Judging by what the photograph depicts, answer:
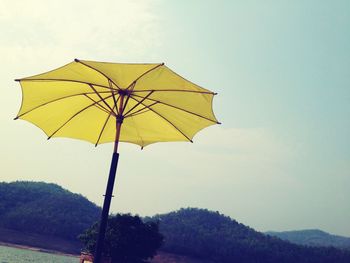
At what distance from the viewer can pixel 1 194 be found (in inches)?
3583

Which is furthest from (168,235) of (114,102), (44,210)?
(114,102)

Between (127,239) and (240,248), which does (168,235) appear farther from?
(127,239)

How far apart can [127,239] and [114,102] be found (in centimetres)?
2188

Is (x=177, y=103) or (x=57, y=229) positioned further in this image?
(x=57, y=229)

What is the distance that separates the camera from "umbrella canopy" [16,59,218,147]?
594cm

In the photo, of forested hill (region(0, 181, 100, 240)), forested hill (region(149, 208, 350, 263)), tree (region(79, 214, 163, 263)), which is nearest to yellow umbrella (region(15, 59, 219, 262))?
tree (region(79, 214, 163, 263))

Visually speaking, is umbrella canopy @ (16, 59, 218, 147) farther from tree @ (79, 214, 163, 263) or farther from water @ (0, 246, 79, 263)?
water @ (0, 246, 79, 263)

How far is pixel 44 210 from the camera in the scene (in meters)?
86.5

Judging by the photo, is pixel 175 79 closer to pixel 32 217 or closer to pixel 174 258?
pixel 174 258

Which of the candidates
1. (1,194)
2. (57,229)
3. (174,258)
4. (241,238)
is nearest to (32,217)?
(57,229)

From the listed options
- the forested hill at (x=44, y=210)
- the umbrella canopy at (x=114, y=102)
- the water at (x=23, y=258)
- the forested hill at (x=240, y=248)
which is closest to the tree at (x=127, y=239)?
the water at (x=23, y=258)

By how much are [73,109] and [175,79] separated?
95.4 inches

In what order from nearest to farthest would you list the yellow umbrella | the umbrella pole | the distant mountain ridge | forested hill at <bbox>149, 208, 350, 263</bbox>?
the umbrella pole
the yellow umbrella
the distant mountain ridge
forested hill at <bbox>149, 208, 350, 263</bbox>

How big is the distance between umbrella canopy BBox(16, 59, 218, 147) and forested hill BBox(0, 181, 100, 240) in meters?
76.2
